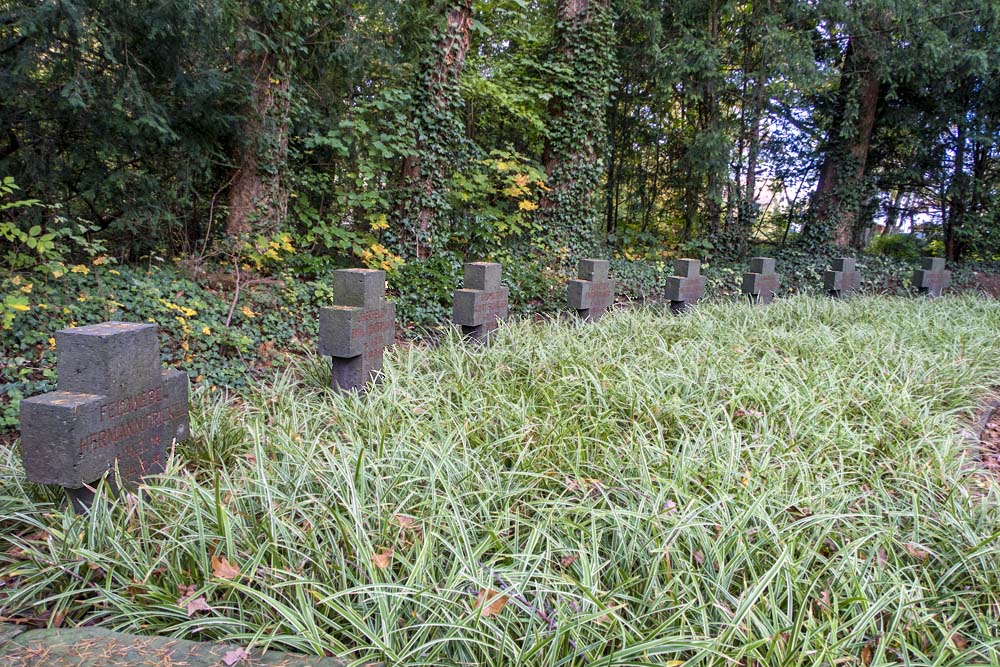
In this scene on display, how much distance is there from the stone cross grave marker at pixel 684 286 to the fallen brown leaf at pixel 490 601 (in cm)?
570

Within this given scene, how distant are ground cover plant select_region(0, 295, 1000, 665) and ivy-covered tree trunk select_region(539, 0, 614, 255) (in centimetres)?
559

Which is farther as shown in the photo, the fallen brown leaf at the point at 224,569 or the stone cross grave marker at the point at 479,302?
the stone cross grave marker at the point at 479,302

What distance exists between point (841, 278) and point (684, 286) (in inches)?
118

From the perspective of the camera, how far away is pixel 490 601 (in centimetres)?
174

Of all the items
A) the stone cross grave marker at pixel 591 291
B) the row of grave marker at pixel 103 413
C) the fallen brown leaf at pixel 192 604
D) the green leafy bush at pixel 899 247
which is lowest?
the fallen brown leaf at pixel 192 604

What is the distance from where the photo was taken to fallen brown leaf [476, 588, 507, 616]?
1.74 meters

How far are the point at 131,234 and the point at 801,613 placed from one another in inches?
260

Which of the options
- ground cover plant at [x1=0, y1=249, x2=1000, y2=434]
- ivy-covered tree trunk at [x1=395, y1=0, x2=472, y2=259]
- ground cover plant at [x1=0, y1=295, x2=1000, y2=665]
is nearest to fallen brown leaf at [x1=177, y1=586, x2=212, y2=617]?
ground cover plant at [x1=0, y1=295, x2=1000, y2=665]

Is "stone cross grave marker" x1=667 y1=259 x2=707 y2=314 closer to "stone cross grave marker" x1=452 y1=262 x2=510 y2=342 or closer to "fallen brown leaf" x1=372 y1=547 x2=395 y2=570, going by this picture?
"stone cross grave marker" x1=452 y1=262 x2=510 y2=342

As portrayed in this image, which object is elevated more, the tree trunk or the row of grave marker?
the tree trunk

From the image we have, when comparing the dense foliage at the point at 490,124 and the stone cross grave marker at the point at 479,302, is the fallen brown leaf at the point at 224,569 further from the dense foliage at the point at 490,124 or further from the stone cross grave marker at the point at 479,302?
the dense foliage at the point at 490,124

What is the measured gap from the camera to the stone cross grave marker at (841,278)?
28.6 feet

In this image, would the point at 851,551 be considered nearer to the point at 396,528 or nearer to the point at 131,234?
the point at 396,528

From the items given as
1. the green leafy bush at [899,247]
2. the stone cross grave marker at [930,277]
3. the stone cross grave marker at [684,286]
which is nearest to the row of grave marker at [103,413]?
the stone cross grave marker at [684,286]
